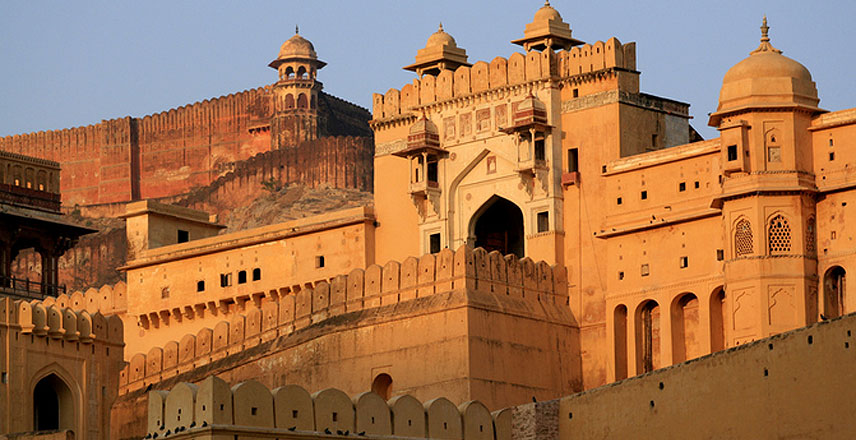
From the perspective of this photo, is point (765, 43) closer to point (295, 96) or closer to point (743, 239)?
point (743, 239)

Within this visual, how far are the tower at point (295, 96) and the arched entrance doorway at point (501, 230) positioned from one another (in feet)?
103

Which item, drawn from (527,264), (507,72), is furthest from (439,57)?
(527,264)

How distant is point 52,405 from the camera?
4244 centimetres

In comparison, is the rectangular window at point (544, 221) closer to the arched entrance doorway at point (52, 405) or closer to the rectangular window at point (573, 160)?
the rectangular window at point (573, 160)

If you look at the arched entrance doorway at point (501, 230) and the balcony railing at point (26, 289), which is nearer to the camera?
the arched entrance doorway at point (501, 230)

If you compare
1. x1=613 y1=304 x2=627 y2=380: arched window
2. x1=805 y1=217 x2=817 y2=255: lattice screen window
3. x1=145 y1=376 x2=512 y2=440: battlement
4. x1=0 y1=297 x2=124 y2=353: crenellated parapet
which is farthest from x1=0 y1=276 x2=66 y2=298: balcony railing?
x1=145 y1=376 x2=512 y2=440: battlement

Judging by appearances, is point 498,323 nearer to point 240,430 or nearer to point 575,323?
point 575,323

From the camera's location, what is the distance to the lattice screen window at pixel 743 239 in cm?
4159

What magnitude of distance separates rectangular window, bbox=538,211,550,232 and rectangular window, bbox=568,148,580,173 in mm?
1054

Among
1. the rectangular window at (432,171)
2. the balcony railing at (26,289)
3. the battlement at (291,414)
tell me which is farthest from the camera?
the balcony railing at (26,289)

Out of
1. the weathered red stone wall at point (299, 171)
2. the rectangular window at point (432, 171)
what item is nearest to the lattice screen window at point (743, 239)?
the rectangular window at point (432, 171)

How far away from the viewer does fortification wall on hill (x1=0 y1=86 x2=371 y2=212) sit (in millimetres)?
81938

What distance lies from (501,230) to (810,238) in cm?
914

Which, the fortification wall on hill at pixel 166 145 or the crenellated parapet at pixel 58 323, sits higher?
the fortification wall on hill at pixel 166 145
